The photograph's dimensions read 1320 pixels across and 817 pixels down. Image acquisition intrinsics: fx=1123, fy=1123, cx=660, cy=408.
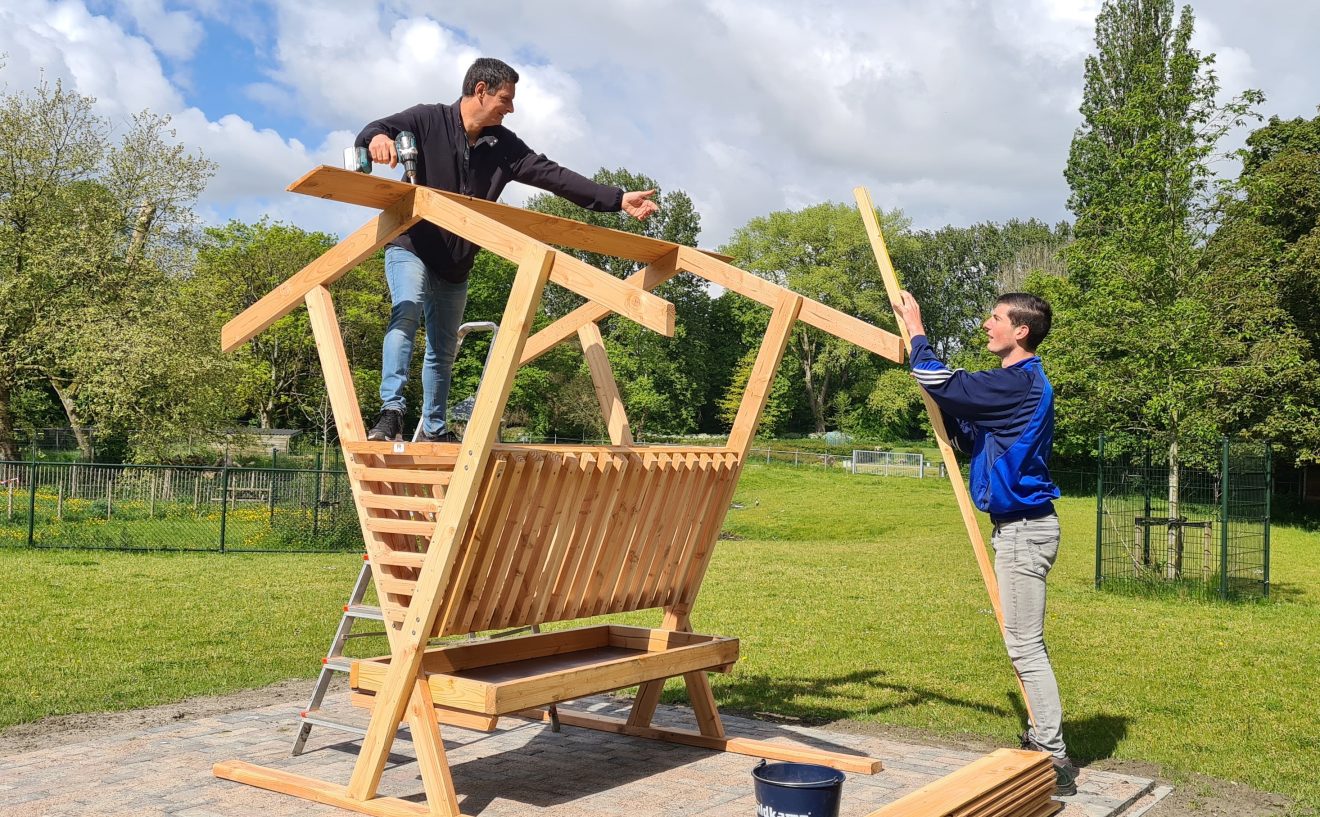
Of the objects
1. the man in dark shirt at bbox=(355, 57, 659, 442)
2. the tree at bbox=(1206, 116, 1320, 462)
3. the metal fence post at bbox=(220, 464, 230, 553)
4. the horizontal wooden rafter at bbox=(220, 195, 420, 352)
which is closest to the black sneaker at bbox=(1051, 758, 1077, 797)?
the man in dark shirt at bbox=(355, 57, 659, 442)

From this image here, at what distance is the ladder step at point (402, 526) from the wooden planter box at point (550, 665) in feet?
1.85

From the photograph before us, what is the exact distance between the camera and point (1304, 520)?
30125 mm

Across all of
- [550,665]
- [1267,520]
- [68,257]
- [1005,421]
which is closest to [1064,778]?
[1005,421]

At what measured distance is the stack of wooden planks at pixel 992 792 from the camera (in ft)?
13.5

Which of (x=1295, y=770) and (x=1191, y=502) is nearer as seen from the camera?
(x=1295, y=770)

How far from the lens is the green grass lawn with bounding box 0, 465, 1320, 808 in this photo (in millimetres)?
7156

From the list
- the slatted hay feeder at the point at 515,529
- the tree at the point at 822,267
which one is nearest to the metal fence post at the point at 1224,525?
the slatted hay feeder at the point at 515,529

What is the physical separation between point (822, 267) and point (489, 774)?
5629 cm

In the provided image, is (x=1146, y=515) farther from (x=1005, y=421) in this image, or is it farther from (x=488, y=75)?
(x=488, y=75)

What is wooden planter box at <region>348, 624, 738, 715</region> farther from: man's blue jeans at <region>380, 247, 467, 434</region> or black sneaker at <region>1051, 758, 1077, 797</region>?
black sneaker at <region>1051, 758, 1077, 797</region>

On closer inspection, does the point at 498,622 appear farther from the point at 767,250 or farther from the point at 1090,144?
the point at 767,250

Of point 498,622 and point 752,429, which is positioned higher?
point 752,429

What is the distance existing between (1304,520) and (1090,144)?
18.4m

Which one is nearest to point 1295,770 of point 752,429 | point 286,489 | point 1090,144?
point 752,429
